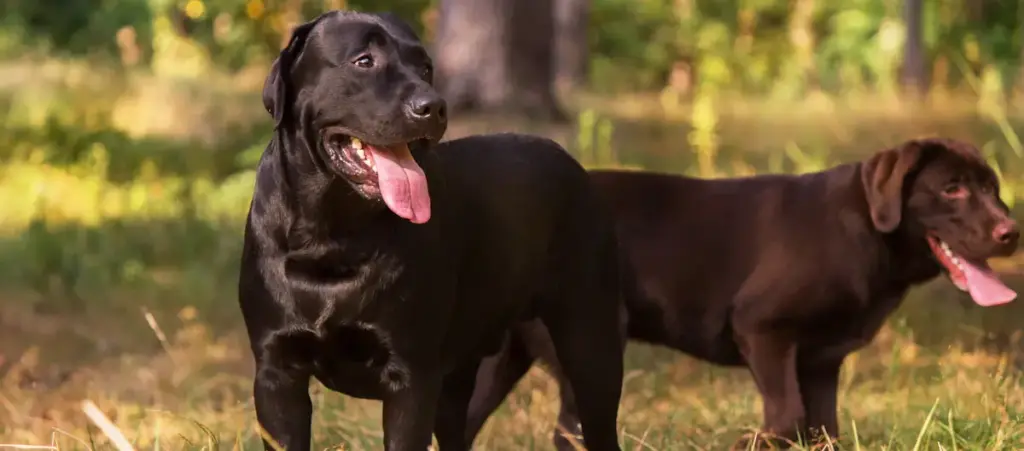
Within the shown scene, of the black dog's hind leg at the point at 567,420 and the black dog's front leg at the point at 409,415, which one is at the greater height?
the black dog's front leg at the point at 409,415

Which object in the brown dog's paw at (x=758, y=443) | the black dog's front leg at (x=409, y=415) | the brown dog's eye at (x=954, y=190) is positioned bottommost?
the brown dog's paw at (x=758, y=443)

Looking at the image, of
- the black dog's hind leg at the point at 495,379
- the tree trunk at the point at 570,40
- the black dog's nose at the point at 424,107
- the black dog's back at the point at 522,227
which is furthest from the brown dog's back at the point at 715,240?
the tree trunk at the point at 570,40

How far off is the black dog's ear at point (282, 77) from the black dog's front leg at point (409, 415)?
68 cm

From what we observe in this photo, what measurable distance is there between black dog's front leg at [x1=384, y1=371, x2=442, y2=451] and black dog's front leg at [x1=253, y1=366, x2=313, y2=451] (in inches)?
8.3

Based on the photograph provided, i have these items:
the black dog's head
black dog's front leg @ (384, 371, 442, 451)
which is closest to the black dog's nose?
the black dog's head

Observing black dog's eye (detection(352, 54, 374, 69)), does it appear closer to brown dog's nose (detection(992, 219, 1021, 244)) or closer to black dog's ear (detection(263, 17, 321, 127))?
black dog's ear (detection(263, 17, 321, 127))

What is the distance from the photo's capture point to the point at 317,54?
321cm

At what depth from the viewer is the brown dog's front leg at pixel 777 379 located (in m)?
4.78

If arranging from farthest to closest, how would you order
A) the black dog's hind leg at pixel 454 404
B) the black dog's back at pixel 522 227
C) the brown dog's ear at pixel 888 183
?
the brown dog's ear at pixel 888 183, the black dog's hind leg at pixel 454 404, the black dog's back at pixel 522 227

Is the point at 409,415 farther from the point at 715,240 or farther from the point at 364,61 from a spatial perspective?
the point at 715,240

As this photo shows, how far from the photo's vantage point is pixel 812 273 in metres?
4.94

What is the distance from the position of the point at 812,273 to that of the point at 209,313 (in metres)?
3.18

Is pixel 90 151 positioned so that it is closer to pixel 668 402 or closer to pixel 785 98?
pixel 668 402

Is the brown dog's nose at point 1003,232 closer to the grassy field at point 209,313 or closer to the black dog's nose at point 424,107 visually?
the grassy field at point 209,313
